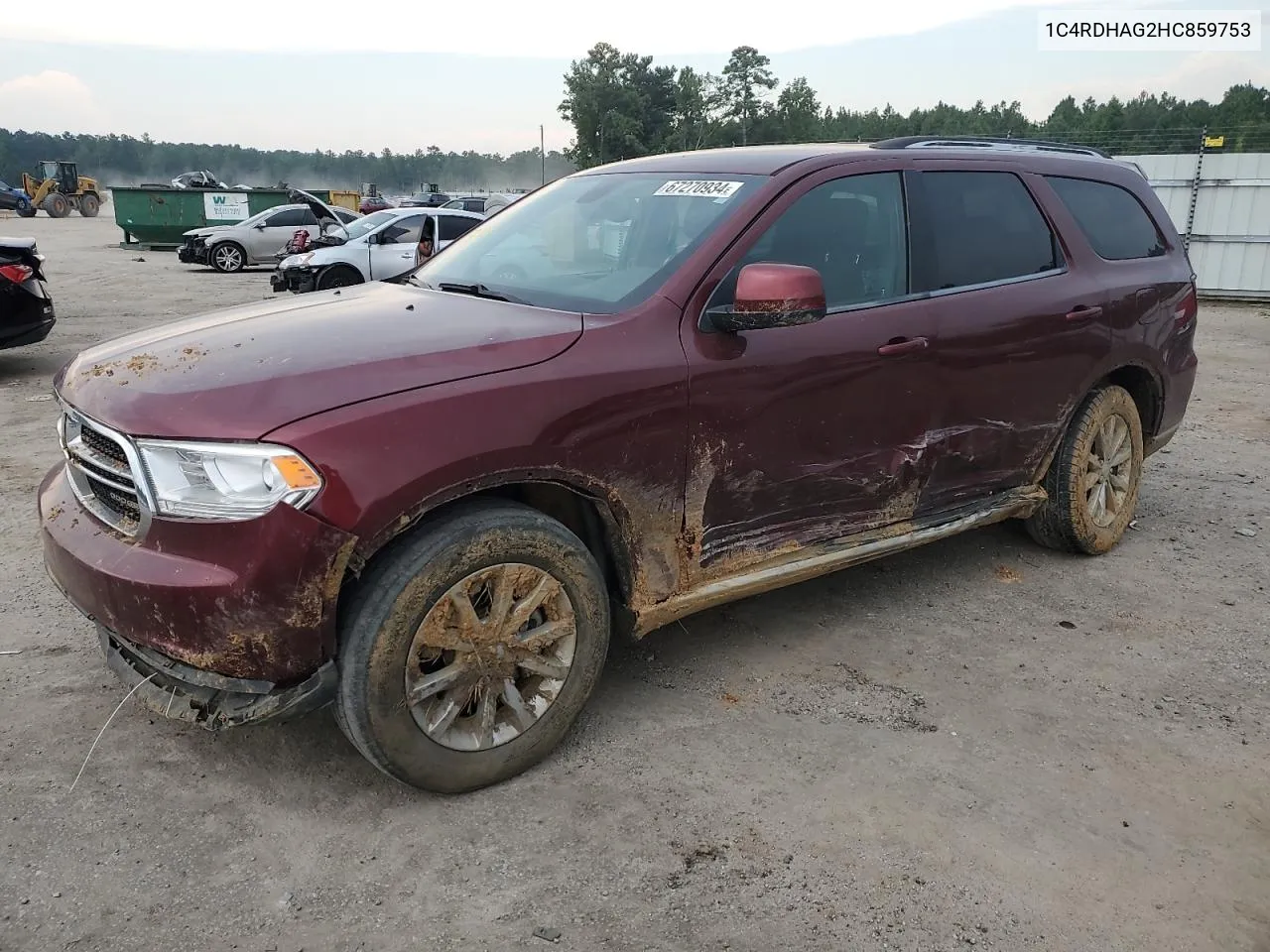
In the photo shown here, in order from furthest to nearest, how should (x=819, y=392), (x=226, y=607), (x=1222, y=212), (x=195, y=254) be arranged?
(x=195, y=254), (x=1222, y=212), (x=819, y=392), (x=226, y=607)

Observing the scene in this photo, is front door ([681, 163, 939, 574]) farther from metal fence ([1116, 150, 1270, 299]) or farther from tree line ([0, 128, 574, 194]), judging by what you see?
tree line ([0, 128, 574, 194])

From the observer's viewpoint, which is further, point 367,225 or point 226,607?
point 367,225

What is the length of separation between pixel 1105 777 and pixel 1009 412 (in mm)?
1564

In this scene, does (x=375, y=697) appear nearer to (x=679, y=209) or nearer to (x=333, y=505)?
(x=333, y=505)

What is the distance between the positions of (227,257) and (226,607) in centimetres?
2120

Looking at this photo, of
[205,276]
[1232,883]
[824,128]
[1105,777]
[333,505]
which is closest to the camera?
[333,505]

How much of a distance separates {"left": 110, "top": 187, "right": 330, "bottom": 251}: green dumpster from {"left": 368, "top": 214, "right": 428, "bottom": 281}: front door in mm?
15799

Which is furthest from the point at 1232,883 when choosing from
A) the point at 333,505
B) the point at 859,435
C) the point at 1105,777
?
the point at 333,505

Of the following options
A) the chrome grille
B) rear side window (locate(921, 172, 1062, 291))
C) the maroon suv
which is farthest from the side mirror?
the chrome grille

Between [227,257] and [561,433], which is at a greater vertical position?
[227,257]

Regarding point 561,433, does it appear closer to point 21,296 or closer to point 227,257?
point 21,296

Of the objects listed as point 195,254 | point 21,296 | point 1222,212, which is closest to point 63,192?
point 195,254

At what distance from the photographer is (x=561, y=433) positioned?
102 inches

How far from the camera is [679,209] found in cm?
328
